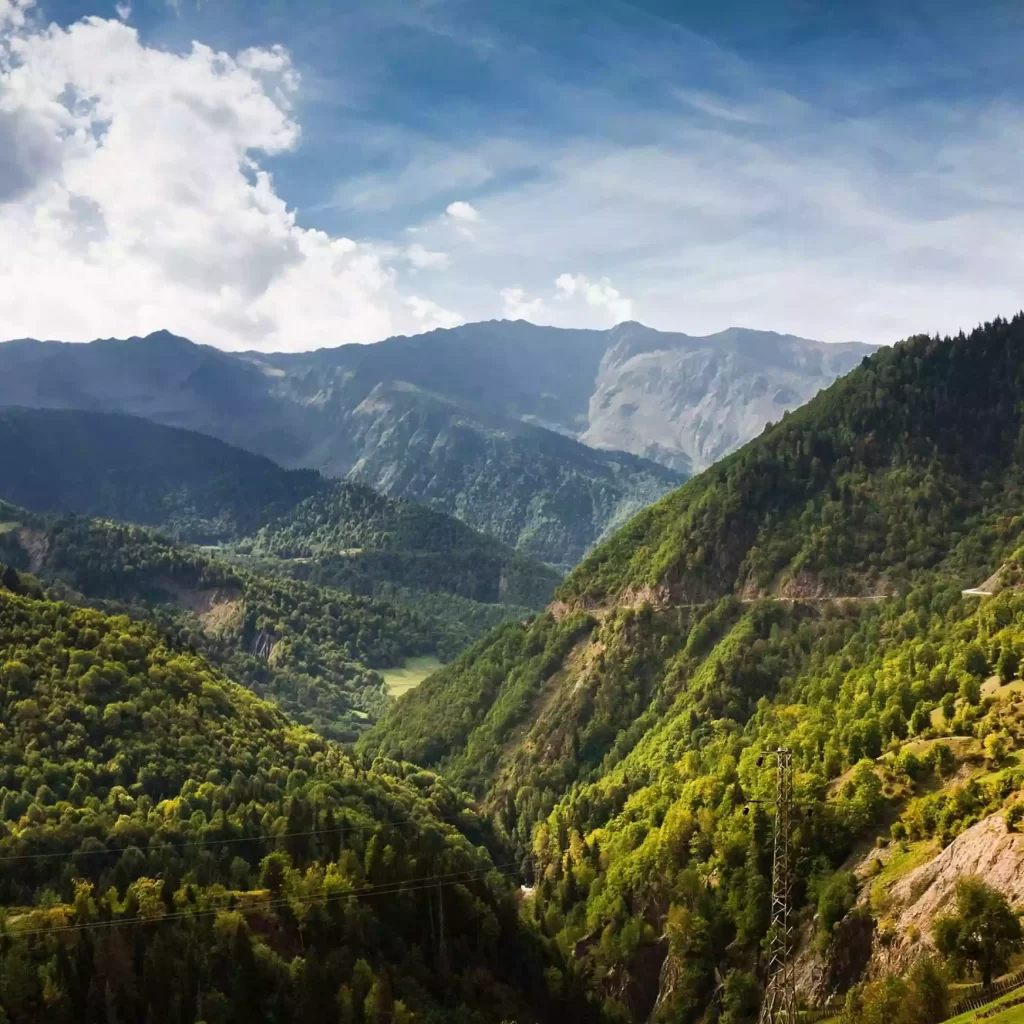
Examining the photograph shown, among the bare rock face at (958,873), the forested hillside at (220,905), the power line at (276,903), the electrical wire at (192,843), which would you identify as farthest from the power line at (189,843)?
the bare rock face at (958,873)

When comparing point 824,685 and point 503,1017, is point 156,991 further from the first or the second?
point 824,685

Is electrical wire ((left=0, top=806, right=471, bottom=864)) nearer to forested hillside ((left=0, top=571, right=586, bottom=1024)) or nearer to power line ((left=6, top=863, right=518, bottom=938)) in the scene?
forested hillside ((left=0, top=571, right=586, bottom=1024))

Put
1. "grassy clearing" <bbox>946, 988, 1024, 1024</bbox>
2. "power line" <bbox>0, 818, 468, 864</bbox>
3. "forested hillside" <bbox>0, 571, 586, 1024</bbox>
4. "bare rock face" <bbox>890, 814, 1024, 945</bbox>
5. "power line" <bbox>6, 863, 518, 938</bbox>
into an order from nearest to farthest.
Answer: "grassy clearing" <bbox>946, 988, 1024, 1024</bbox>, "bare rock face" <bbox>890, 814, 1024, 945</bbox>, "forested hillside" <bbox>0, 571, 586, 1024</bbox>, "power line" <bbox>6, 863, 518, 938</bbox>, "power line" <bbox>0, 818, 468, 864</bbox>

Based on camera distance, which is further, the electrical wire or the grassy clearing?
the electrical wire

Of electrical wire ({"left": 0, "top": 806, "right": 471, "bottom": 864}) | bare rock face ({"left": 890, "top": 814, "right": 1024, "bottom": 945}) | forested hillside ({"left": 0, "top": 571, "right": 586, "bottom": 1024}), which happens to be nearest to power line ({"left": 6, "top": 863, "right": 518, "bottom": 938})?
forested hillside ({"left": 0, "top": 571, "right": 586, "bottom": 1024})

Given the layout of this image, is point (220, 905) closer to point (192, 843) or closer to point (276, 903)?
point (276, 903)

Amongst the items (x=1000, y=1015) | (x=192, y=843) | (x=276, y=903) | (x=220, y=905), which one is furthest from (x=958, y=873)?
(x=192, y=843)

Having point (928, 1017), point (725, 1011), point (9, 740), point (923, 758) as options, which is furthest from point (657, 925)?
point (9, 740)
